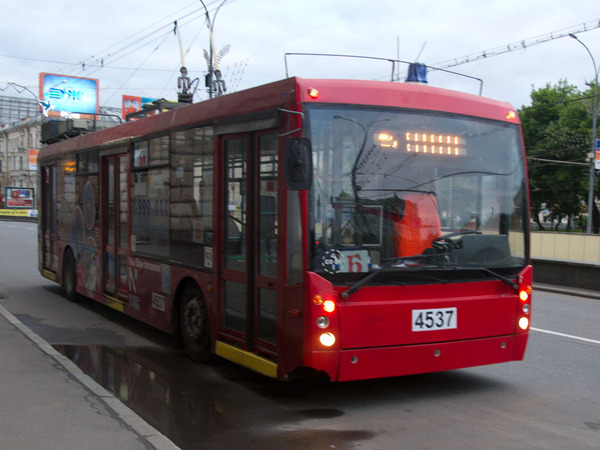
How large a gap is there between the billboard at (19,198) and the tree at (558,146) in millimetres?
54337

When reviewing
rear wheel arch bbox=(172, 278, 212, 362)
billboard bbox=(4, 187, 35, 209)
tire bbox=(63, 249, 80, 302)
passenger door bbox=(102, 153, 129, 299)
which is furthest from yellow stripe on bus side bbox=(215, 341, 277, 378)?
billboard bbox=(4, 187, 35, 209)

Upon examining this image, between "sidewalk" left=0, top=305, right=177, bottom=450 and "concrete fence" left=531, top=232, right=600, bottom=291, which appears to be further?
"concrete fence" left=531, top=232, right=600, bottom=291

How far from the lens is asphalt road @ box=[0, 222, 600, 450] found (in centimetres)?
508

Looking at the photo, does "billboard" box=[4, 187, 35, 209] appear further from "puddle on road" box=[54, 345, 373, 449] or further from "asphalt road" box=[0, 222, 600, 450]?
"puddle on road" box=[54, 345, 373, 449]

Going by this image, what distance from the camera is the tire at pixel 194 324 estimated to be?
24.0 feet

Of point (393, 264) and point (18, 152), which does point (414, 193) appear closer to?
point (393, 264)

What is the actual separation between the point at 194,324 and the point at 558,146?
49.0 meters

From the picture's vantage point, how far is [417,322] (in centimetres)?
573

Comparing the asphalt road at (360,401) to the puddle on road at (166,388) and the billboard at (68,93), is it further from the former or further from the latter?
the billboard at (68,93)

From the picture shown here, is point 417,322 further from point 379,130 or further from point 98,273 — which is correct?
point 98,273

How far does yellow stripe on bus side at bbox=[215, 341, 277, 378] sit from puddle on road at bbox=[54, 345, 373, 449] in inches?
11.6

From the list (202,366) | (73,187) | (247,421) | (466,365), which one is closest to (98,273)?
(73,187)

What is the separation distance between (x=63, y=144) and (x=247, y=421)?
8.59 m

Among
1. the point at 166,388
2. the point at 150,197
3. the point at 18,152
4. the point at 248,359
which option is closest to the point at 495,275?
the point at 248,359
